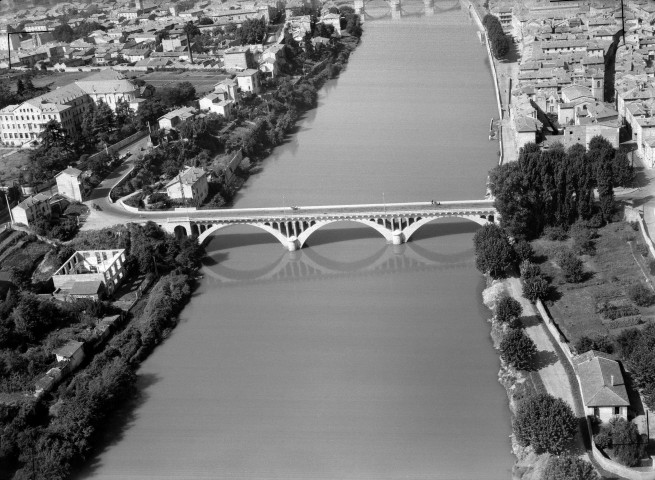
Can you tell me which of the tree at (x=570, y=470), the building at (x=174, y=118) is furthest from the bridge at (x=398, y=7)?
the tree at (x=570, y=470)

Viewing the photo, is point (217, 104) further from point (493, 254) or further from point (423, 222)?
point (493, 254)

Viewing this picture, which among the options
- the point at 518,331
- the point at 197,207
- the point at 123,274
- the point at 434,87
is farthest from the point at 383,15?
the point at 518,331


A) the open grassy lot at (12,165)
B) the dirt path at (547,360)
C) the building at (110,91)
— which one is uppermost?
the building at (110,91)

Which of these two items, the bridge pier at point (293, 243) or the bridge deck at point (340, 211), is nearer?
the bridge deck at point (340, 211)

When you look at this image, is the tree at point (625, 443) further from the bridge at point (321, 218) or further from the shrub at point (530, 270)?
the bridge at point (321, 218)

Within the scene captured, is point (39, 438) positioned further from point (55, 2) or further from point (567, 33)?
point (55, 2)

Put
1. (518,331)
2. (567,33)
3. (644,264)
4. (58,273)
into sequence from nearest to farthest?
(518,331)
(644,264)
(58,273)
(567,33)

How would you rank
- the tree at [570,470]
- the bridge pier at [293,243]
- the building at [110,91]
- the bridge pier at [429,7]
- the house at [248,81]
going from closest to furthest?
the tree at [570,470] < the bridge pier at [293,243] < the building at [110,91] < the house at [248,81] < the bridge pier at [429,7]

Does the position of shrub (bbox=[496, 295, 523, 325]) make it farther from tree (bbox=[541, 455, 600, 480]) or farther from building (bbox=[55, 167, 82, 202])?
building (bbox=[55, 167, 82, 202])
